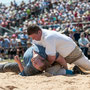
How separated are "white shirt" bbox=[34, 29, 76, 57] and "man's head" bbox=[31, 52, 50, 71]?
0.80 ft

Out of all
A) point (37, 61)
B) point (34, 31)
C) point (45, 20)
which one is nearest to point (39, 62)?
point (37, 61)

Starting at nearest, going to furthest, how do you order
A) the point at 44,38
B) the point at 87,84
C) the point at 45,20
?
the point at 87,84 → the point at 44,38 → the point at 45,20

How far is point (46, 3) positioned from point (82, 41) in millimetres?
10199

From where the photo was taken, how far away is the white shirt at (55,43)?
534cm

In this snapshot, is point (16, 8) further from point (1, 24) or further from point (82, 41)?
point (82, 41)

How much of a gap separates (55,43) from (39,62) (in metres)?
0.54

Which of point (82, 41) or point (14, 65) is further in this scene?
point (82, 41)

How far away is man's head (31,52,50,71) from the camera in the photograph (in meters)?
5.50

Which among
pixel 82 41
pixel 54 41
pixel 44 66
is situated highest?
pixel 54 41

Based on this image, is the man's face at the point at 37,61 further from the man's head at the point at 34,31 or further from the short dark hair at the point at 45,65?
the man's head at the point at 34,31

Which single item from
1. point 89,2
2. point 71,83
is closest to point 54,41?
point 71,83

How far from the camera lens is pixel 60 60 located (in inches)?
224

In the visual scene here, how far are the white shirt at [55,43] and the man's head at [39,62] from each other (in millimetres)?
245

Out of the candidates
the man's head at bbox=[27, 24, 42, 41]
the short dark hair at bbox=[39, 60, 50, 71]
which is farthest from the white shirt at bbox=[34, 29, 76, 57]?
the short dark hair at bbox=[39, 60, 50, 71]
